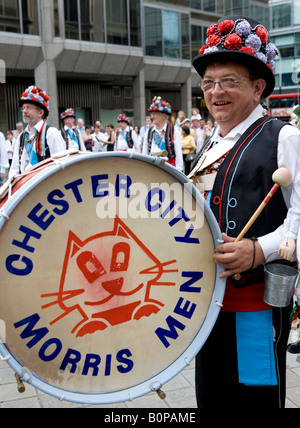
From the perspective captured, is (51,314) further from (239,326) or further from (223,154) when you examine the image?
(223,154)

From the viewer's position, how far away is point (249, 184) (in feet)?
5.42

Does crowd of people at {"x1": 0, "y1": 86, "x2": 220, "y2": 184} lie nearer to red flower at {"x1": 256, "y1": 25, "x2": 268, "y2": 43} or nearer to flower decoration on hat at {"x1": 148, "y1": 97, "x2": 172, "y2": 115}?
flower decoration on hat at {"x1": 148, "y1": 97, "x2": 172, "y2": 115}

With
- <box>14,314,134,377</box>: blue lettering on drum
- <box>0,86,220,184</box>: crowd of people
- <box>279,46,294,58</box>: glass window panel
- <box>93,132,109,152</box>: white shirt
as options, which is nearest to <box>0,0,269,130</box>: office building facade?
<box>0,86,220,184</box>: crowd of people

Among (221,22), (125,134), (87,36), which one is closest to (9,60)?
(87,36)

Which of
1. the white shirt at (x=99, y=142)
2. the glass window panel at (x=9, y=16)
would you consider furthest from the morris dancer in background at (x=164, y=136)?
the glass window panel at (x=9, y=16)

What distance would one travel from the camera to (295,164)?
162 centimetres

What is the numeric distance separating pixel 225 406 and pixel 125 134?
33.2 feet

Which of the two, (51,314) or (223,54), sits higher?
(223,54)

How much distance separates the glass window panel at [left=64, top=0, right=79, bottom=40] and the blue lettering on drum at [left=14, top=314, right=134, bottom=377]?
18.2 meters

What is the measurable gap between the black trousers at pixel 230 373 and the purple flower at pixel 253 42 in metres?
0.95

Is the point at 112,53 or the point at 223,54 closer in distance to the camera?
the point at 223,54

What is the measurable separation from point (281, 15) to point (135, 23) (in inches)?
274

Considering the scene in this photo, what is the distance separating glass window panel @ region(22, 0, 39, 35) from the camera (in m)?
16.9

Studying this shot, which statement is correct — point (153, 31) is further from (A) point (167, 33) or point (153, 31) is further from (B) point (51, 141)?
(B) point (51, 141)
